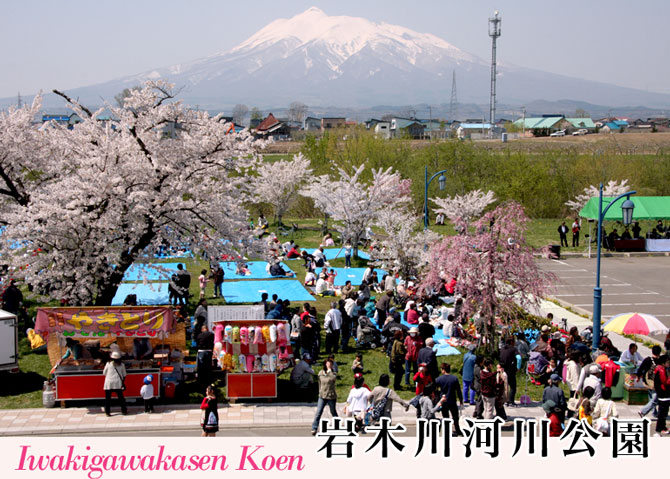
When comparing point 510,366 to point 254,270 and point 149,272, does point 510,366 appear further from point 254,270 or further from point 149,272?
point 254,270

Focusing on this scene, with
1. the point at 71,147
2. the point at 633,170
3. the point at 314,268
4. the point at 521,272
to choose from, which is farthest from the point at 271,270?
the point at 633,170

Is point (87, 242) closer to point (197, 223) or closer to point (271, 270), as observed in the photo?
point (197, 223)

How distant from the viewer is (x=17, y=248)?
18672 millimetres

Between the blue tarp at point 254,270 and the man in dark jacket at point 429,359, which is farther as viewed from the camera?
the blue tarp at point 254,270

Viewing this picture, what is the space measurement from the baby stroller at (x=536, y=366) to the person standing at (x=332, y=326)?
467 centimetres

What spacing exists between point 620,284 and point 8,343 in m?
23.3

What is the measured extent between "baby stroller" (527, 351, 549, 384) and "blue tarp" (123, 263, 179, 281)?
30.8 ft

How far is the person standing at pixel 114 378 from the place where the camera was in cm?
1401

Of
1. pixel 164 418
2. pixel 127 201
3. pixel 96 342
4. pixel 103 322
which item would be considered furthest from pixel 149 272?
pixel 164 418

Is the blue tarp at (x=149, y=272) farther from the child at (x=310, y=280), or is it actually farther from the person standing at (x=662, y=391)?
the person standing at (x=662, y=391)

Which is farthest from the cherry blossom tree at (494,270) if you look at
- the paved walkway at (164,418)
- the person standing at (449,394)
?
the person standing at (449,394)

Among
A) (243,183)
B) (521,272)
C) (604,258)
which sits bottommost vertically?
(604,258)

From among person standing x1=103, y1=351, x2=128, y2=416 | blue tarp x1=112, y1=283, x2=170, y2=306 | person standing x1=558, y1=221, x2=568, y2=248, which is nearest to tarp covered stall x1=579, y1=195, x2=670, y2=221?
person standing x1=558, y1=221, x2=568, y2=248

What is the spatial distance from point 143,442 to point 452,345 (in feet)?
35.2
